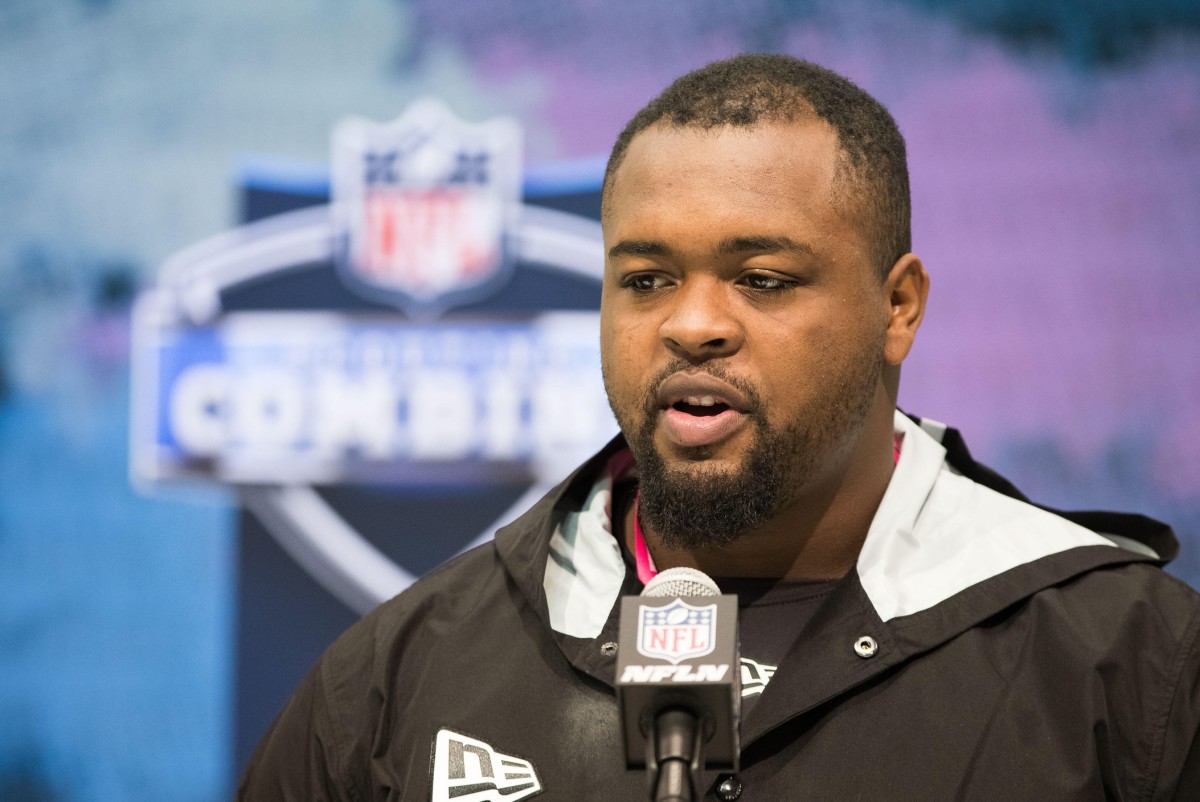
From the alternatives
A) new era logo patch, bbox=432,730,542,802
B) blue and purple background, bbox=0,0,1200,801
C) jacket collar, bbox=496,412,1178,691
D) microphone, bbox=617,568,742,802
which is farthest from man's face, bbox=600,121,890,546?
blue and purple background, bbox=0,0,1200,801

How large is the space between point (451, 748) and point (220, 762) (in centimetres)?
125

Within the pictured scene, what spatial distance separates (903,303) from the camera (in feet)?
5.35

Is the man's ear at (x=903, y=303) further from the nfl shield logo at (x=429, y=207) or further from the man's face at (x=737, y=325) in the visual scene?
the nfl shield logo at (x=429, y=207)

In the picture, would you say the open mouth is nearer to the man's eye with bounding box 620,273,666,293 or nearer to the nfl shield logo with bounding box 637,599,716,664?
the man's eye with bounding box 620,273,666,293

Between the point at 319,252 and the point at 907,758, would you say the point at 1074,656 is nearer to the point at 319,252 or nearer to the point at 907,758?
the point at 907,758

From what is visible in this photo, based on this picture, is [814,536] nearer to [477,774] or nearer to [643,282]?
[643,282]

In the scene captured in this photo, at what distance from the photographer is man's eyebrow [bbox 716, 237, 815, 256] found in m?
1.46

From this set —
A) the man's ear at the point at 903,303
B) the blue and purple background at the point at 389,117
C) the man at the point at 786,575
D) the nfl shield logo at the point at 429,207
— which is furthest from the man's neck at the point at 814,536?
the nfl shield logo at the point at 429,207

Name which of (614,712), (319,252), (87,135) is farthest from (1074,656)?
(87,135)

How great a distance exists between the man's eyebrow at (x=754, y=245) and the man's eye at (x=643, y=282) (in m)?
0.09

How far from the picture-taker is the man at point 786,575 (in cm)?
137

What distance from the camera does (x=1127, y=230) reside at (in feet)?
8.41

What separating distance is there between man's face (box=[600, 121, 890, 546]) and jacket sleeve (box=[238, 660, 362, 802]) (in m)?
0.47

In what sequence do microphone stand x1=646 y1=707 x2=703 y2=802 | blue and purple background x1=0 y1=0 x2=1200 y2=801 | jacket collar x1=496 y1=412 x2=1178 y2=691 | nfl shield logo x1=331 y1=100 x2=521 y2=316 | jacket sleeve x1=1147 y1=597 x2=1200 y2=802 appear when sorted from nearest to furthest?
microphone stand x1=646 y1=707 x2=703 y2=802
jacket sleeve x1=1147 y1=597 x2=1200 y2=802
jacket collar x1=496 y1=412 x2=1178 y2=691
blue and purple background x1=0 y1=0 x2=1200 y2=801
nfl shield logo x1=331 y1=100 x2=521 y2=316
